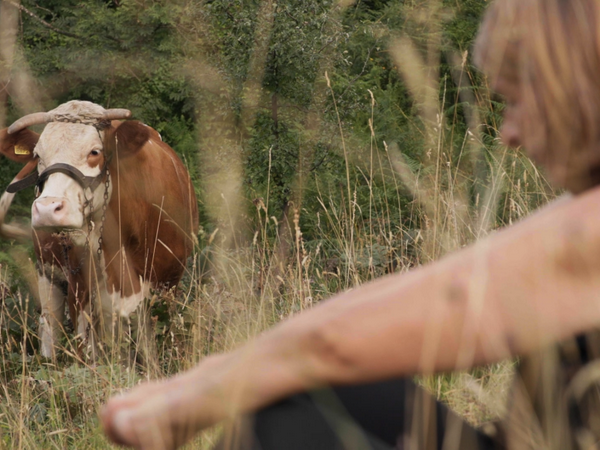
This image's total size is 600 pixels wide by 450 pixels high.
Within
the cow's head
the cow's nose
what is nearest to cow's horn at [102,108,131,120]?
the cow's head

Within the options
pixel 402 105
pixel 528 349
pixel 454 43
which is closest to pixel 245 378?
pixel 528 349

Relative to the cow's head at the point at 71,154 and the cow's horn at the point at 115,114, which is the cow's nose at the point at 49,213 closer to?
the cow's head at the point at 71,154

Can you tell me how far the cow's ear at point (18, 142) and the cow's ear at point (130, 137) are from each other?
63 cm

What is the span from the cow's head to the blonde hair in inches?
145

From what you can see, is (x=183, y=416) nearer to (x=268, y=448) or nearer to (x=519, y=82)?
(x=268, y=448)

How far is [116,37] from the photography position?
8484 mm

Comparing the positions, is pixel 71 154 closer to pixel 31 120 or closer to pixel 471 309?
pixel 31 120

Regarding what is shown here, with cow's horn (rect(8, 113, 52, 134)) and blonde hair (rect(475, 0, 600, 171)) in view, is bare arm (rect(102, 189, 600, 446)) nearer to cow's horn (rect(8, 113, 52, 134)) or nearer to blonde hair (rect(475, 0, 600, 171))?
blonde hair (rect(475, 0, 600, 171))

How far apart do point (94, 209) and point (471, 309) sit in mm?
4130

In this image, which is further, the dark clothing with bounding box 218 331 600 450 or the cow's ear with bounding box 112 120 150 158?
the cow's ear with bounding box 112 120 150 158

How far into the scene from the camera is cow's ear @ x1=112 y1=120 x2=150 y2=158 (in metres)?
5.04

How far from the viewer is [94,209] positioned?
4.68 m

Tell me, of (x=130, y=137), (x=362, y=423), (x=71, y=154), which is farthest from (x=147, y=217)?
(x=362, y=423)

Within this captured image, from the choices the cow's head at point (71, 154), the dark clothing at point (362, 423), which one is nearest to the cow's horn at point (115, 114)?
the cow's head at point (71, 154)
